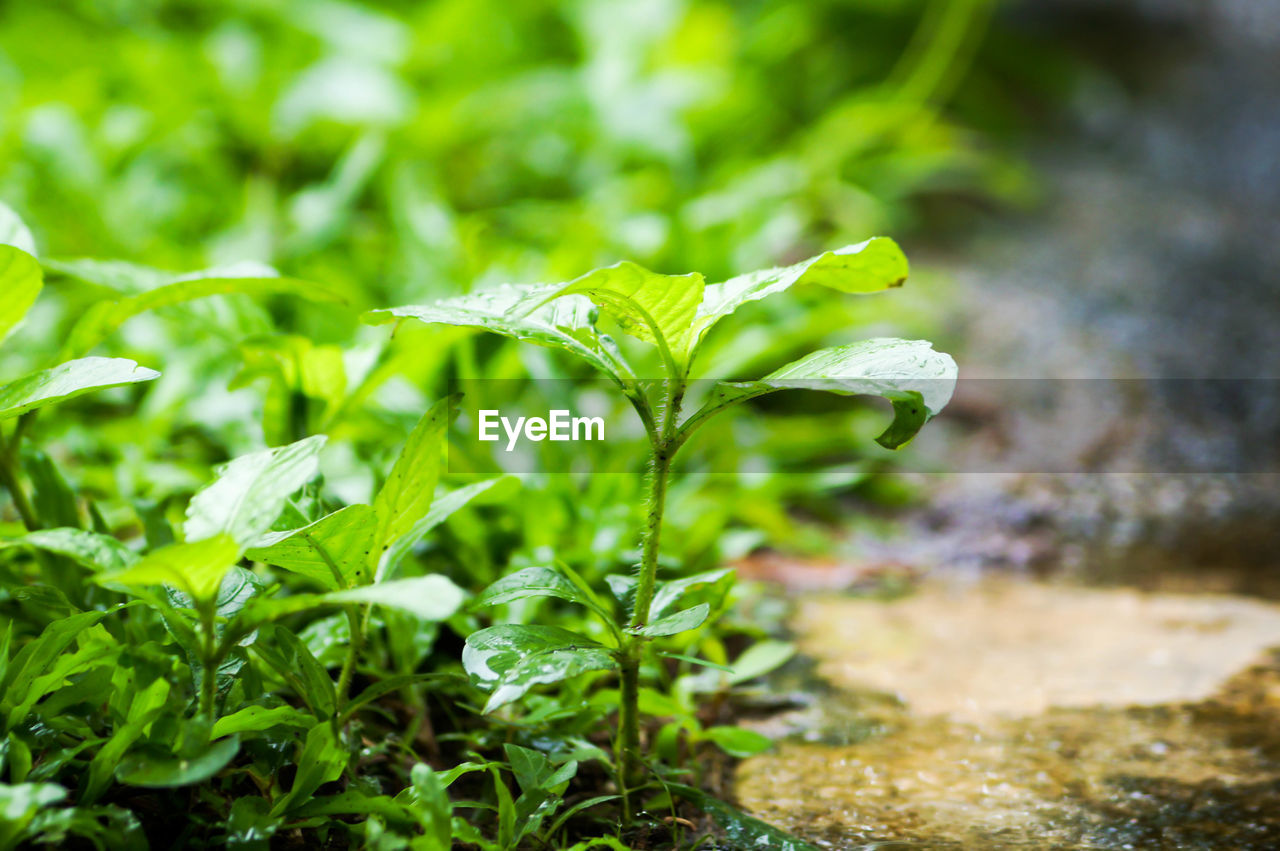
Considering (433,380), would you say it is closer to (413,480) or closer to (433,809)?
(413,480)

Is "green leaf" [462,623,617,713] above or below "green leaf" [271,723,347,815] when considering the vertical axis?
above

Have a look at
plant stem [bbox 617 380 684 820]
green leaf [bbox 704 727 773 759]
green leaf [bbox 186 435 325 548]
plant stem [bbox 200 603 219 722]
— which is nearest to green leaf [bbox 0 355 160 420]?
green leaf [bbox 186 435 325 548]

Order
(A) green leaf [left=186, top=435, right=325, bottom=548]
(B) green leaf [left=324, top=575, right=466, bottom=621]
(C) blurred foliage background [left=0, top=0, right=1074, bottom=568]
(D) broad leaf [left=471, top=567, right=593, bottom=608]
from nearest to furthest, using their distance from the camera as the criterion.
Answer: (B) green leaf [left=324, top=575, right=466, bottom=621]
(A) green leaf [left=186, top=435, right=325, bottom=548]
(D) broad leaf [left=471, top=567, right=593, bottom=608]
(C) blurred foliage background [left=0, top=0, right=1074, bottom=568]

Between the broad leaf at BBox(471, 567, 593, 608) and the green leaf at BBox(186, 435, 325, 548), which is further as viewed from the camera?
the broad leaf at BBox(471, 567, 593, 608)

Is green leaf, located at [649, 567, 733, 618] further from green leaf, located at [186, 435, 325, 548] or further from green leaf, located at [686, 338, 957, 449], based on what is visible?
green leaf, located at [186, 435, 325, 548]

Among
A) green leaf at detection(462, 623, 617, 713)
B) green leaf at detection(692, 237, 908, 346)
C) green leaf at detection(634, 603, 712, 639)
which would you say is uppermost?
green leaf at detection(692, 237, 908, 346)

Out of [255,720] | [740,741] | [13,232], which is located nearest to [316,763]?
[255,720]

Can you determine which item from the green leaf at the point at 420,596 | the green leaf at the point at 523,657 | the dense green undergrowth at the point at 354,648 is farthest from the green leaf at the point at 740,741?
the green leaf at the point at 420,596
